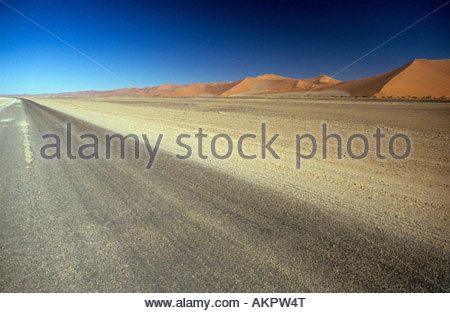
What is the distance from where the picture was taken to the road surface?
7.61 feet

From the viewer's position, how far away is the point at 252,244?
2918 mm

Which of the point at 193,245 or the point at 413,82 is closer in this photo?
the point at 193,245

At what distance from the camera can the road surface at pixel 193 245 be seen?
7.61 ft

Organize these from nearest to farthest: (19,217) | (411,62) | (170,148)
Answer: (19,217), (170,148), (411,62)

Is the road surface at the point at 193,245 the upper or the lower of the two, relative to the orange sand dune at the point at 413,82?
lower

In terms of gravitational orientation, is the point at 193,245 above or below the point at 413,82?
below

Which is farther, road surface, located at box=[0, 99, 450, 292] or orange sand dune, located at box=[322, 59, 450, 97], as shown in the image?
orange sand dune, located at box=[322, 59, 450, 97]

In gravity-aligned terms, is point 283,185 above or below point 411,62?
below

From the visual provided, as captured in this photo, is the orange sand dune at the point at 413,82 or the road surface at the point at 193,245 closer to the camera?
the road surface at the point at 193,245

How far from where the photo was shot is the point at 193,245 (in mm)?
2902

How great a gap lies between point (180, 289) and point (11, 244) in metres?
2.19
